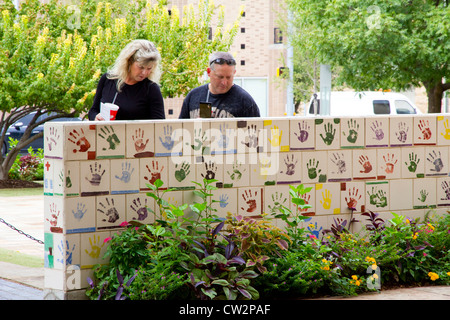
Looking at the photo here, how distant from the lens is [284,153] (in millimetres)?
5805

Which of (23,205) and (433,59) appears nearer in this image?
(23,205)

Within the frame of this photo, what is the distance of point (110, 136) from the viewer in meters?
5.12

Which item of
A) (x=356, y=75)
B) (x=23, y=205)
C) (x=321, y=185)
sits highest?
(x=356, y=75)

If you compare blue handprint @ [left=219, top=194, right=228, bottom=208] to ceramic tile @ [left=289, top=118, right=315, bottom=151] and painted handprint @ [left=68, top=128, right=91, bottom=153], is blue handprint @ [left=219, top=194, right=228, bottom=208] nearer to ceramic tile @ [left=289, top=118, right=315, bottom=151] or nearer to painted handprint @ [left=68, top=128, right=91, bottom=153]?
ceramic tile @ [left=289, top=118, right=315, bottom=151]

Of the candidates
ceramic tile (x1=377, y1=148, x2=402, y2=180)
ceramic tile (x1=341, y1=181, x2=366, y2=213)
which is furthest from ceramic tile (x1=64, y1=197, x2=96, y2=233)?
ceramic tile (x1=377, y1=148, x2=402, y2=180)

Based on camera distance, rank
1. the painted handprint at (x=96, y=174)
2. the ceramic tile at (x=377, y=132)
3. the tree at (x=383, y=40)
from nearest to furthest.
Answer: the painted handprint at (x=96, y=174), the ceramic tile at (x=377, y=132), the tree at (x=383, y=40)

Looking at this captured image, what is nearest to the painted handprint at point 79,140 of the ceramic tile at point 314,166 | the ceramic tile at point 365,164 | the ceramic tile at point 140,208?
the ceramic tile at point 140,208

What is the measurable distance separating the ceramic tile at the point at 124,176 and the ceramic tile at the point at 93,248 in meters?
0.32

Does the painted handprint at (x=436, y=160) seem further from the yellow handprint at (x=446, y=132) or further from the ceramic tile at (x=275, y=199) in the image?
the ceramic tile at (x=275, y=199)

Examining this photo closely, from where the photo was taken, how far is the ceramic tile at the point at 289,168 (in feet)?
19.0

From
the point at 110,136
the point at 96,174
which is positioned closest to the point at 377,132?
the point at 110,136

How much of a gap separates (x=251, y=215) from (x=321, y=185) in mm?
677
